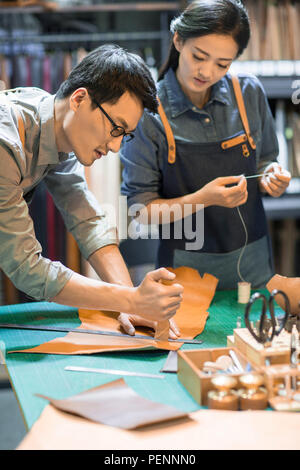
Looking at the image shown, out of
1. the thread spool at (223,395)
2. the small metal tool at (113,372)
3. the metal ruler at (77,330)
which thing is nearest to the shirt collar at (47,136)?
the metal ruler at (77,330)

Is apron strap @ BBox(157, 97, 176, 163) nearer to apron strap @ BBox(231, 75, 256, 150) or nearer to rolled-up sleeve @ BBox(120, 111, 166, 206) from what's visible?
rolled-up sleeve @ BBox(120, 111, 166, 206)

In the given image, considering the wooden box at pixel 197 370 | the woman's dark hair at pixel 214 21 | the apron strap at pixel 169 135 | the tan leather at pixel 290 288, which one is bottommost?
the wooden box at pixel 197 370

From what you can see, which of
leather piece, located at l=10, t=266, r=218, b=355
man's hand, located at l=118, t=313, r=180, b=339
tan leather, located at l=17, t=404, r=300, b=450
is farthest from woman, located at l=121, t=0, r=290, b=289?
tan leather, located at l=17, t=404, r=300, b=450

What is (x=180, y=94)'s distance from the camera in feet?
6.91

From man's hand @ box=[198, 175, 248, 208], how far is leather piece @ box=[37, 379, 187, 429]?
870mm

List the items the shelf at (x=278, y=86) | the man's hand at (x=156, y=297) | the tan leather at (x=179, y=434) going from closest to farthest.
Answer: the tan leather at (x=179, y=434) < the man's hand at (x=156, y=297) < the shelf at (x=278, y=86)

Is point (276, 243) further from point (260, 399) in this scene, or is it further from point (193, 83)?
point (260, 399)

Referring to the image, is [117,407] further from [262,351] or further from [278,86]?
[278,86]

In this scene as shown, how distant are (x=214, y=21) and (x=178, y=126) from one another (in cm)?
40

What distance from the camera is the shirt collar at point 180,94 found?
2.11 meters

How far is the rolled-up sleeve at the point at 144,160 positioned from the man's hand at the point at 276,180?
408mm

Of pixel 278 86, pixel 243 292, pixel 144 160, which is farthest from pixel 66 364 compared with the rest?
pixel 278 86

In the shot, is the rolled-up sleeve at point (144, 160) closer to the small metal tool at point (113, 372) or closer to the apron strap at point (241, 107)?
the apron strap at point (241, 107)

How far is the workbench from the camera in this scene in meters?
1.31
